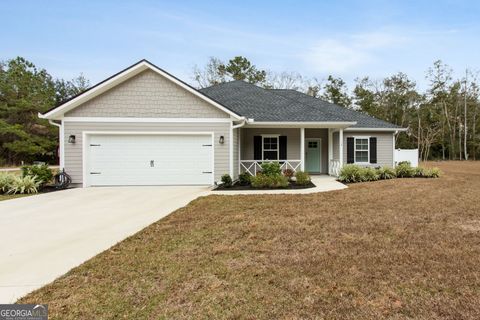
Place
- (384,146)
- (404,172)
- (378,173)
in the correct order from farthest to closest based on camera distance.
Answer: (384,146), (404,172), (378,173)

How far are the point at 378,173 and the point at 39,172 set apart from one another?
13201 mm

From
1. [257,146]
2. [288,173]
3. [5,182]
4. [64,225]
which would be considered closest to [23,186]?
[5,182]

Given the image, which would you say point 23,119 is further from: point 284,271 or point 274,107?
point 284,271

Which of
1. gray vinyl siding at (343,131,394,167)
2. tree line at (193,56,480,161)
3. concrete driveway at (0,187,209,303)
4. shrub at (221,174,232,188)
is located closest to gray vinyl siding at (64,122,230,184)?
shrub at (221,174,232,188)

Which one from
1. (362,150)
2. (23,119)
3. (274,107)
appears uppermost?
(23,119)

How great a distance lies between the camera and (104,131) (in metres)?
10.7

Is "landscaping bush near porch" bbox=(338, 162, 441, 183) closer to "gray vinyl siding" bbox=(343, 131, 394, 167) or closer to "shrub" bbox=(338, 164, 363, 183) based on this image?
"shrub" bbox=(338, 164, 363, 183)

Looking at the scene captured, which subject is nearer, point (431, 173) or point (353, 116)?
point (431, 173)

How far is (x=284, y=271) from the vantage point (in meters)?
3.23

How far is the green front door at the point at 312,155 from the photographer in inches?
598

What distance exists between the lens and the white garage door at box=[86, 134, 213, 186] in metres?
10.9

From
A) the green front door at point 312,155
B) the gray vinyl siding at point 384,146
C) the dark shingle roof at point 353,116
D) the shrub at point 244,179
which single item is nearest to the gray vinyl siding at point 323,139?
the green front door at point 312,155

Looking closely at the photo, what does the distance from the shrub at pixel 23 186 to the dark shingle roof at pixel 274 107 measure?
772 centimetres

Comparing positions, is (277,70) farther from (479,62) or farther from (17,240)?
(17,240)
